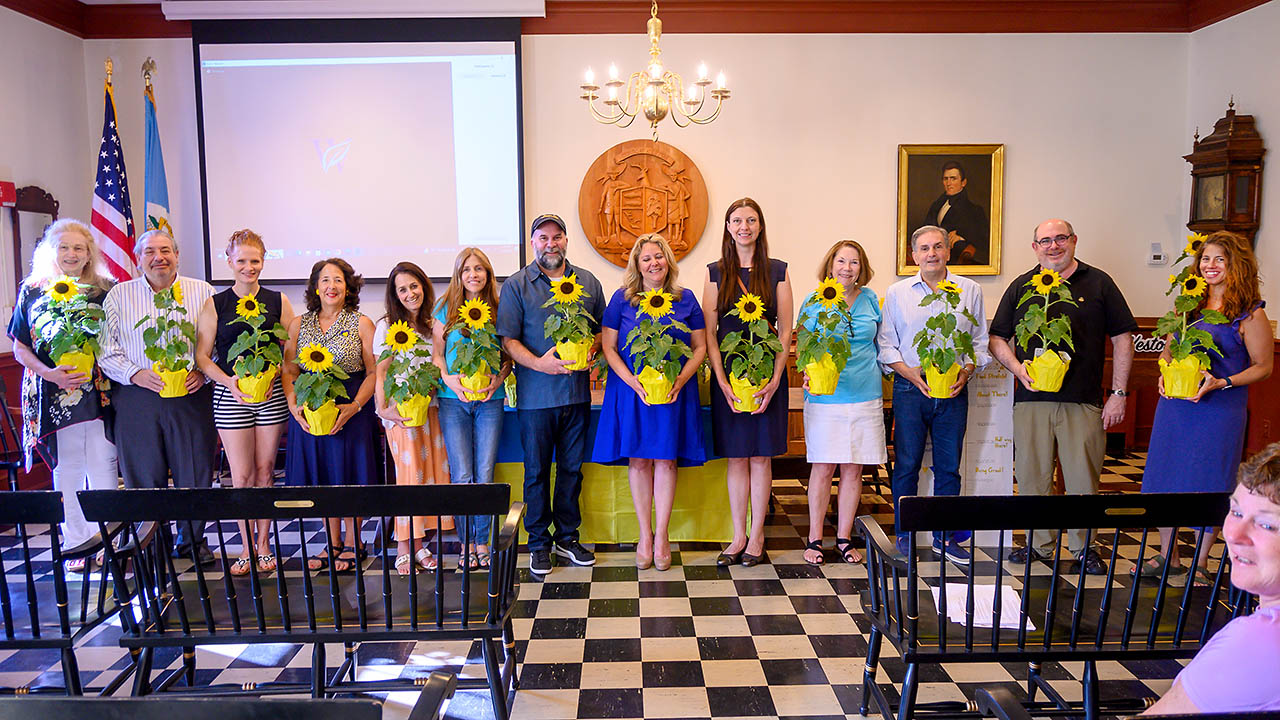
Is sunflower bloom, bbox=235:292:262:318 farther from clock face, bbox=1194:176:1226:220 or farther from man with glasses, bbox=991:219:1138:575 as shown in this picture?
clock face, bbox=1194:176:1226:220

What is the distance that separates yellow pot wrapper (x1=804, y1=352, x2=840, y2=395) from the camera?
3.73 meters

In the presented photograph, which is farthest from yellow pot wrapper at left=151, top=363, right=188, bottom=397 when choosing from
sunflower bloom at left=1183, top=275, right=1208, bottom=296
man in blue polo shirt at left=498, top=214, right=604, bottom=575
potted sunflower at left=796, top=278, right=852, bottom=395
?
sunflower bloom at left=1183, top=275, right=1208, bottom=296

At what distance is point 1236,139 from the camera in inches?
223

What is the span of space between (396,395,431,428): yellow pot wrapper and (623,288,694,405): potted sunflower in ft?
3.26

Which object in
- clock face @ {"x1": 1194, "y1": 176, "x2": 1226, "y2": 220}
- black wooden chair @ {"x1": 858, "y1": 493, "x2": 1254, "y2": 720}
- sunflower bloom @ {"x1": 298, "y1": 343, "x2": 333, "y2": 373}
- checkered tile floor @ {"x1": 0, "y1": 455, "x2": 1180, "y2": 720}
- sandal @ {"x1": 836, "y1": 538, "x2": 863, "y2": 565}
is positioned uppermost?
clock face @ {"x1": 1194, "y1": 176, "x2": 1226, "y2": 220}

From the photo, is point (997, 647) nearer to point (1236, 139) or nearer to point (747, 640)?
point (747, 640)

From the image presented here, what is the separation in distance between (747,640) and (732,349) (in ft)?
4.22

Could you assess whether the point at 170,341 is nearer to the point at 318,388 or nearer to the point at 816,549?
the point at 318,388

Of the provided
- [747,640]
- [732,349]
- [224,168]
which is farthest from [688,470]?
[224,168]

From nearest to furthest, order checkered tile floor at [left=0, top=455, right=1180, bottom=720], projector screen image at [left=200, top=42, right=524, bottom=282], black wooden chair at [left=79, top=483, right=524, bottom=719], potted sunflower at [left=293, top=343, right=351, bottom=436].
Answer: black wooden chair at [left=79, top=483, right=524, bottom=719], checkered tile floor at [left=0, top=455, right=1180, bottom=720], potted sunflower at [left=293, top=343, right=351, bottom=436], projector screen image at [left=200, top=42, right=524, bottom=282]

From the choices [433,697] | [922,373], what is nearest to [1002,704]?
[433,697]

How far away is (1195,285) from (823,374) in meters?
1.66

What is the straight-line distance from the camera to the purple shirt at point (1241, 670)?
4.35 feet

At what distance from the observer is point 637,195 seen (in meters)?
6.36
